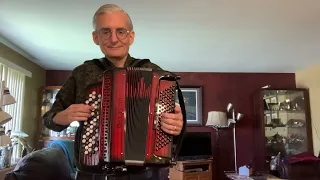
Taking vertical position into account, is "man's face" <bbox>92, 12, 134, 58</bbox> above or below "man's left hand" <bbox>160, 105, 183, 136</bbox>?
above

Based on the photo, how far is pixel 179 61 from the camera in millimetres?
3904

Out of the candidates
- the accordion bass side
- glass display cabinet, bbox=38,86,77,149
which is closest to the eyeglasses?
the accordion bass side

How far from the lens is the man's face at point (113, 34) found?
3.27 feet

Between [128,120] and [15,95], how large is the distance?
2.99m

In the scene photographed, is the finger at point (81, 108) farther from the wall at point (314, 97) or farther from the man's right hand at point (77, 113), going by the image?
the wall at point (314, 97)

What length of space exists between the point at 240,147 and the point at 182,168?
1.18 meters

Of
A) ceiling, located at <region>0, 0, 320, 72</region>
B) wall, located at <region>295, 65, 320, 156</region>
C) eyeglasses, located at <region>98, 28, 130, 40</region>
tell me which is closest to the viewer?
eyeglasses, located at <region>98, 28, 130, 40</region>

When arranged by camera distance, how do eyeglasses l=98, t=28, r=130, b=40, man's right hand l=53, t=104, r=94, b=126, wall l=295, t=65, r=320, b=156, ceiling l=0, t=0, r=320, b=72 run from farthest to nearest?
1. wall l=295, t=65, r=320, b=156
2. ceiling l=0, t=0, r=320, b=72
3. eyeglasses l=98, t=28, r=130, b=40
4. man's right hand l=53, t=104, r=94, b=126

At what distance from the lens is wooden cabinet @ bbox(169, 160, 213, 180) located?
3983mm

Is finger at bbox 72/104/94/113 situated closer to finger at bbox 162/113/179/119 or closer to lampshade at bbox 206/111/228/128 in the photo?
finger at bbox 162/113/179/119

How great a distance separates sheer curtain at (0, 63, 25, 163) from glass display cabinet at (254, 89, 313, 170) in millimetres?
3501

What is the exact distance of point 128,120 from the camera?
3.09 ft

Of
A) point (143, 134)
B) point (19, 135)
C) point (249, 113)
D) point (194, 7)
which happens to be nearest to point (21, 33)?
point (19, 135)

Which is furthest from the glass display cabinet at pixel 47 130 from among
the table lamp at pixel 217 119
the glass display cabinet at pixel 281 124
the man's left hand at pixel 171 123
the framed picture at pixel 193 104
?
the man's left hand at pixel 171 123
